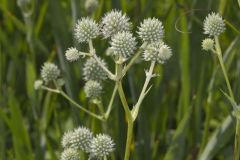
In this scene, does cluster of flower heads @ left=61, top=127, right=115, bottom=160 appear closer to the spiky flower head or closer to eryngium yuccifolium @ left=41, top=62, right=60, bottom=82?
eryngium yuccifolium @ left=41, top=62, right=60, bottom=82

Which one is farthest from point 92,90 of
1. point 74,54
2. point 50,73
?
point 74,54

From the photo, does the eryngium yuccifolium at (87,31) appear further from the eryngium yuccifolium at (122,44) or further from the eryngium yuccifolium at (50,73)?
the eryngium yuccifolium at (50,73)

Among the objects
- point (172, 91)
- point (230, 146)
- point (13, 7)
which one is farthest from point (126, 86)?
point (13, 7)

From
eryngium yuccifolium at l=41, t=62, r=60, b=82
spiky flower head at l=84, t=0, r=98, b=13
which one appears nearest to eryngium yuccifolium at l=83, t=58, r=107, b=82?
eryngium yuccifolium at l=41, t=62, r=60, b=82

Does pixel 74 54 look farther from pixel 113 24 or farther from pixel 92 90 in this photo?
pixel 92 90

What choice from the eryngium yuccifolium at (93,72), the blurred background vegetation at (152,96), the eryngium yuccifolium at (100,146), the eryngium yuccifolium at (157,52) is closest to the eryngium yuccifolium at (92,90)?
the eryngium yuccifolium at (93,72)

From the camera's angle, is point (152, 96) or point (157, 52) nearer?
point (157, 52)
